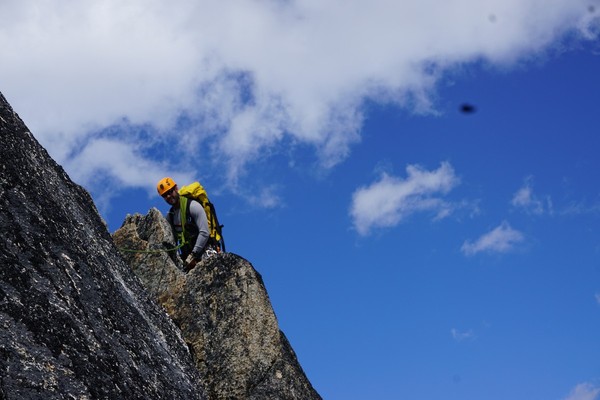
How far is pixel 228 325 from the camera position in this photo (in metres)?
19.5

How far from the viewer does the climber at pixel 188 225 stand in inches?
904

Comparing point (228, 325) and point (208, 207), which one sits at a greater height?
point (208, 207)

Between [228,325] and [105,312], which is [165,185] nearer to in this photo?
[228,325]

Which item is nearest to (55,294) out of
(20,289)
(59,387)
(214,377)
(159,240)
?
(20,289)

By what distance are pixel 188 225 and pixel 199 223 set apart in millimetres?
578

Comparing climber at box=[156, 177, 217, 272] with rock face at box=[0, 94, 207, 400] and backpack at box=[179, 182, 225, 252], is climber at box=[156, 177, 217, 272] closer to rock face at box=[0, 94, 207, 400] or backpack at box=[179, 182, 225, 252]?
backpack at box=[179, 182, 225, 252]

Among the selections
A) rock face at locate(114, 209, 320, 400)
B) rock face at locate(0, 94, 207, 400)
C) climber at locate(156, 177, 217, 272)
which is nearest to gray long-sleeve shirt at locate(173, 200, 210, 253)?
climber at locate(156, 177, 217, 272)

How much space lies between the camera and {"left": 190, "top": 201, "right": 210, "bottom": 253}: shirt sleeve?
22.9 m

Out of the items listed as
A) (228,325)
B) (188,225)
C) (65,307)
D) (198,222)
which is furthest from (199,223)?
(65,307)

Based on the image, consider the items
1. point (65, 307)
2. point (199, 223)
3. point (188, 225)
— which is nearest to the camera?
point (65, 307)

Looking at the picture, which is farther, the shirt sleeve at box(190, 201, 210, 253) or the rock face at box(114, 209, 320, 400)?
the shirt sleeve at box(190, 201, 210, 253)

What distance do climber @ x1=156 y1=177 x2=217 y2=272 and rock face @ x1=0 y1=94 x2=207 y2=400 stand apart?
558 cm

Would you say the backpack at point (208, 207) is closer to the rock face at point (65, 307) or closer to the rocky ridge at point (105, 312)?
the rocky ridge at point (105, 312)

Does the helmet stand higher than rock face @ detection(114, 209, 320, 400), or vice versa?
the helmet
